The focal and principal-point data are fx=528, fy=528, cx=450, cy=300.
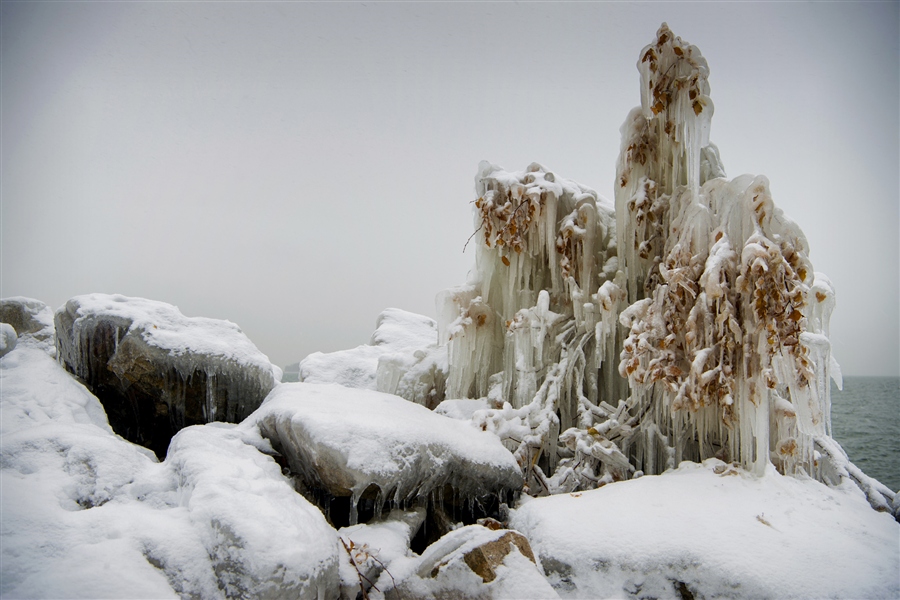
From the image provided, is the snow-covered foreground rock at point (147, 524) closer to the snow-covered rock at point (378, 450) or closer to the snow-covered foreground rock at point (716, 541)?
the snow-covered rock at point (378, 450)

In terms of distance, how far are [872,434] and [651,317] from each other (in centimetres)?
2375

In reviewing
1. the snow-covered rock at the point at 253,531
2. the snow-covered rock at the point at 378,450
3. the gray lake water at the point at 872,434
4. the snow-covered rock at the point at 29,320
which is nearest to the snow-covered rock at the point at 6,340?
the snow-covered rock at the point at 29,320

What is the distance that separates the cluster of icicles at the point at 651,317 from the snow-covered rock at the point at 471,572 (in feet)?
6.87

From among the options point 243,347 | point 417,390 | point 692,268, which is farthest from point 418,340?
point 692,268

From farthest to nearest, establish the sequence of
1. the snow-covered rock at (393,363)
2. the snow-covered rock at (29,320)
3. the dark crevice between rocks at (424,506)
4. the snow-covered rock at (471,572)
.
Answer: the snow-covered rock at (393,363), the snow-covered rock at (29,320), the dark crevice between rocks at (424,506), the snow-covered rock at (471,572)

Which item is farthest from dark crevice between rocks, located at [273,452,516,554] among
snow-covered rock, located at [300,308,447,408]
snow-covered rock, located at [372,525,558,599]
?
snow-covered rock, located at [300,308,447,408]

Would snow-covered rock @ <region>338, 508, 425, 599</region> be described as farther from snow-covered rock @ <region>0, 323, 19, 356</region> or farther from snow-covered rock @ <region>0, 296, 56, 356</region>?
snow-covered rock @ <region>0, 296, 56, 356</region>

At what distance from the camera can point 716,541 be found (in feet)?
13.3

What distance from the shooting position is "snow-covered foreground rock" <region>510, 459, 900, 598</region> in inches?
148

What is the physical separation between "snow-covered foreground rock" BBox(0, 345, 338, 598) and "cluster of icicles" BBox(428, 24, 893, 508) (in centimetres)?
305

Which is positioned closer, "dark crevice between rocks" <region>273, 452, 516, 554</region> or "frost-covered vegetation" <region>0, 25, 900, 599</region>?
"frost-covered vegetation" <region>0, 25, 900, 599</region>

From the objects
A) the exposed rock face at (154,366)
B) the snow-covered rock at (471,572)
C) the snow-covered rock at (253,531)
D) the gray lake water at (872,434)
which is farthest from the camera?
the gray lake water at (872,434)

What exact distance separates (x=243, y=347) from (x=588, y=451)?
457 cm

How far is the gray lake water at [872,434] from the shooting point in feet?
55.4
